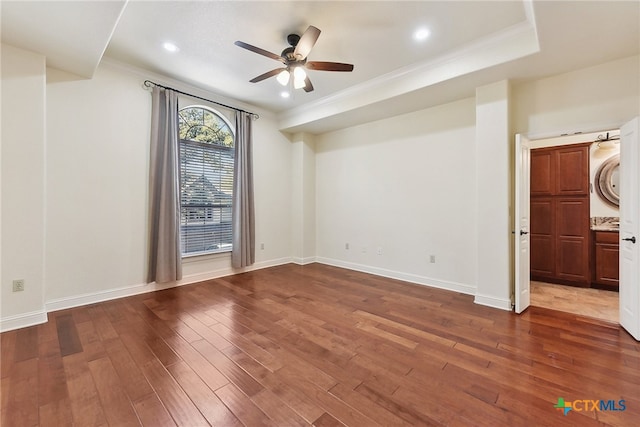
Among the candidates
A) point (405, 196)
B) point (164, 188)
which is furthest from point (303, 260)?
point (164, 188)

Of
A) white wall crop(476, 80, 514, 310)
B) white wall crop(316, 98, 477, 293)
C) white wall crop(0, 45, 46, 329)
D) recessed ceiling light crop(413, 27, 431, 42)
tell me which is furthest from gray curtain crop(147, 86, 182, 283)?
white wall crop(476, 80, 514, 310)

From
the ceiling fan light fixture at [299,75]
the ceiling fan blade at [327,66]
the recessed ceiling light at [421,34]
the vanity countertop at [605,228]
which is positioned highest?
the recessed ceiling light at [421,34]

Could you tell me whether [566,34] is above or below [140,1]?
below

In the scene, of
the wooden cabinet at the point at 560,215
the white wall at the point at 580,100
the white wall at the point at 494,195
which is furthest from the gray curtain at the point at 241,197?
the wooden cabinet at the point at 560,215

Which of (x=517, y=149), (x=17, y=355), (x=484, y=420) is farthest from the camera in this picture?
(x=517, y=149)

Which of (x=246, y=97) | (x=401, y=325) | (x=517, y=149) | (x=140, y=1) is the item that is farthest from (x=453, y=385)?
(x=246, y=97)

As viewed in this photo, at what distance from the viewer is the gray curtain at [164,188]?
3736 millimetres

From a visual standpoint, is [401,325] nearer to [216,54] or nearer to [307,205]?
[307,205]

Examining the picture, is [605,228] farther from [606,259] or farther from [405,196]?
[405,196]

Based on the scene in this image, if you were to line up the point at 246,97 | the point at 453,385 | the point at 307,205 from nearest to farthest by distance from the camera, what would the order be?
the point at 453,385 → the point at 246,97 → the point at 307,205

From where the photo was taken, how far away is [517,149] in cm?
309

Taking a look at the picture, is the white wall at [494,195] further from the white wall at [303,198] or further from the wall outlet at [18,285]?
the wall outlet at [18,285]

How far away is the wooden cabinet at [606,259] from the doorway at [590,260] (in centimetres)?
3

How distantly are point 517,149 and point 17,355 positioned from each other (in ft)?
17.2
